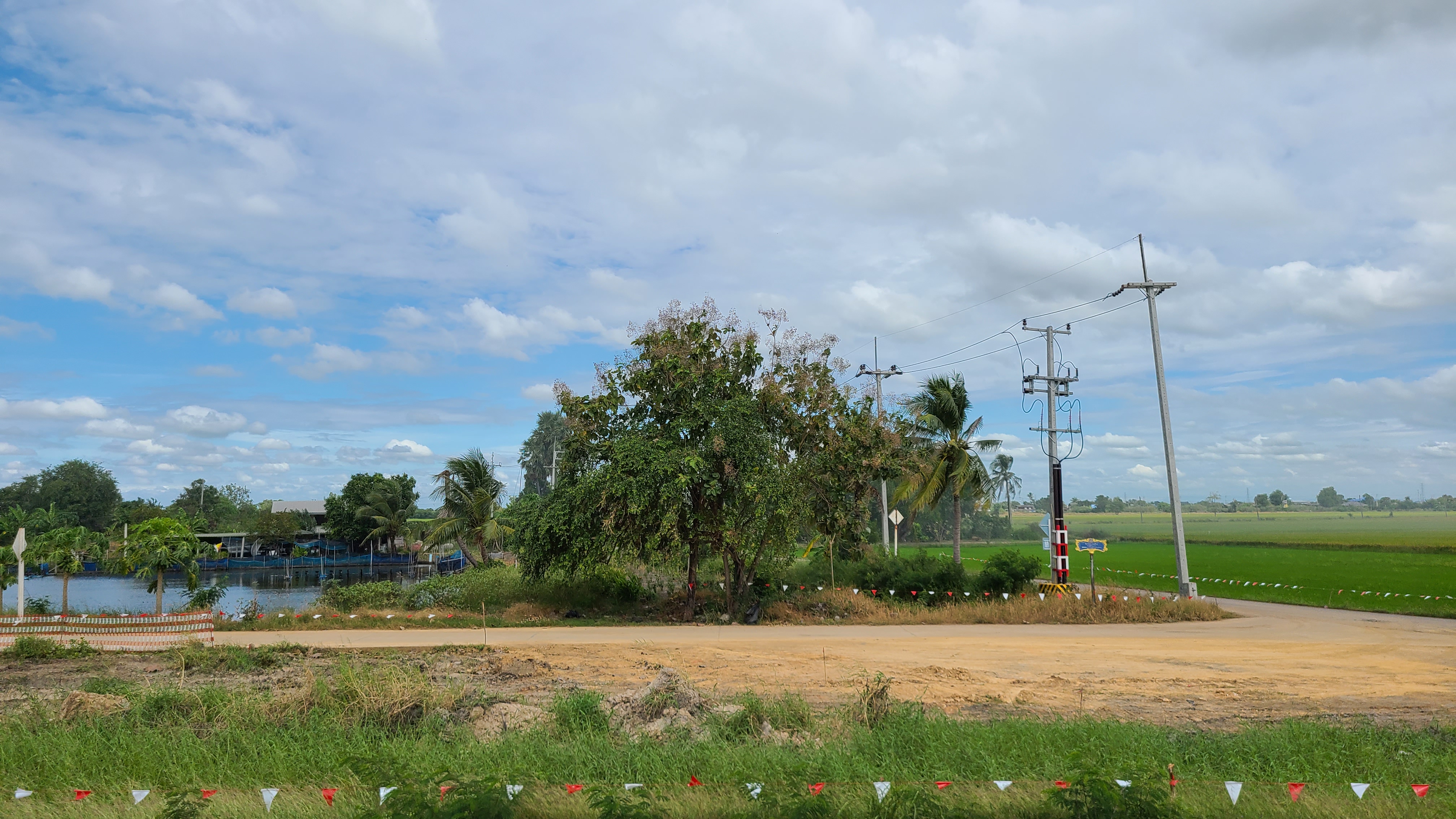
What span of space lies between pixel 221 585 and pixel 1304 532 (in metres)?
122

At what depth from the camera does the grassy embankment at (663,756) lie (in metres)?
6.22

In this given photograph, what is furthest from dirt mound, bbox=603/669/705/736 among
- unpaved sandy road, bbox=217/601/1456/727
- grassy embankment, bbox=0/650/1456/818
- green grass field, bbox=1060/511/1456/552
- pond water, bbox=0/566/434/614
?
green grass field, bbox=1060/511/1456/552

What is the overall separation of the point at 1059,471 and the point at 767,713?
1973cm

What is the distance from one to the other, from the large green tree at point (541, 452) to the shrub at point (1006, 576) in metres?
69.7

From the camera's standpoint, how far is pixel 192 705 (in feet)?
31.6

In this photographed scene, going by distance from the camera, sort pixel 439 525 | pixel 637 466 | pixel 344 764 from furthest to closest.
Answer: pixel 439 525 < pixel 637 466 < pixel 344 764

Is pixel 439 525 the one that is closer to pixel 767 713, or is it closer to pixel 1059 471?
pixel 1059 471

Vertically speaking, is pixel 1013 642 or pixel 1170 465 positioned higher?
pixel 1170 465

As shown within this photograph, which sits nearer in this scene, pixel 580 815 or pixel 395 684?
pixel 580 815

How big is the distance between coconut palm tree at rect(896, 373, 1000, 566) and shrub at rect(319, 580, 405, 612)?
1893 centimetres

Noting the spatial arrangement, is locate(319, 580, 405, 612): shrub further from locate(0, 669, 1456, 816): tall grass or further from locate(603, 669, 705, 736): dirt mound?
locate(603, 669, 705, 736): dirt mound

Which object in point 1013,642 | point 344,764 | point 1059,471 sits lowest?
point 1013,642

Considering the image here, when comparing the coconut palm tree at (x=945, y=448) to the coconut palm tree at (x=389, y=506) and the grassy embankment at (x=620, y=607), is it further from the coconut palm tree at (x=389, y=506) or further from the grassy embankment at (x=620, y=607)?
the coconut palm tree at (x=389, y=506)

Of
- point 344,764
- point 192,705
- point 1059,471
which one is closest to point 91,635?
point 192,705
